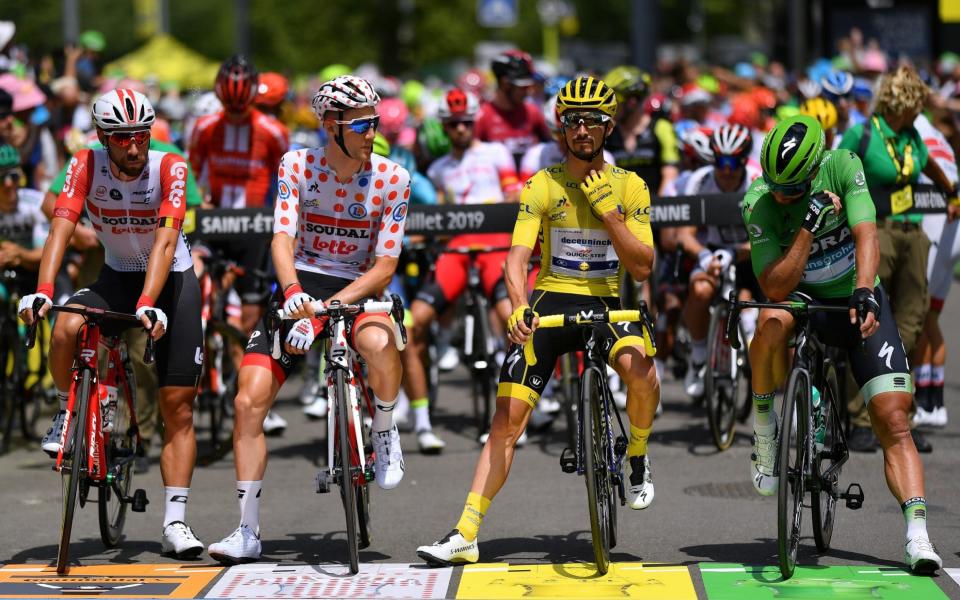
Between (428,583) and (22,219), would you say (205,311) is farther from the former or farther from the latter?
(428,583)

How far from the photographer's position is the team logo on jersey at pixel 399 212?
828 centimetres

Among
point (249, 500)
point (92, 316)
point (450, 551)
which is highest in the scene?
point (92, 316)

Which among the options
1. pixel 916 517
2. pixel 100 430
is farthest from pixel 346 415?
pixel 916 517

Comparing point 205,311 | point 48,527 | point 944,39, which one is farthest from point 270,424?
point 944,39

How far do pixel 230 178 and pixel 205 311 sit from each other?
1211mm

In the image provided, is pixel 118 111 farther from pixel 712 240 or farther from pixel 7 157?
pixel 712 240

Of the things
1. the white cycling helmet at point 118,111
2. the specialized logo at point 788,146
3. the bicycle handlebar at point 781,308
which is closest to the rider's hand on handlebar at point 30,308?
the white cycling helmet at point 118,111

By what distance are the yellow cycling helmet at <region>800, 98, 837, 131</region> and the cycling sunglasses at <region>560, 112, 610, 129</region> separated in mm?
4687

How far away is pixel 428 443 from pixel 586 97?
401cm

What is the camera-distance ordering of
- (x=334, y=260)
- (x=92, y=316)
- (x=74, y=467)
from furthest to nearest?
1. (x=334, y=260)
2. (x=92, y=316)
3. (x=74, y=467)

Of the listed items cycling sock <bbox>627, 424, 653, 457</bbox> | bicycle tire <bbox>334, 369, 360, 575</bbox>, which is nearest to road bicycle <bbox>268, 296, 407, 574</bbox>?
bicycle tire <bbox>334, 369, 360, 575</bbox>

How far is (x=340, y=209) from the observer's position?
8266 millimetres

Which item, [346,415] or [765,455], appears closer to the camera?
[346,415]

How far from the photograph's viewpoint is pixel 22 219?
1180 centimetres
